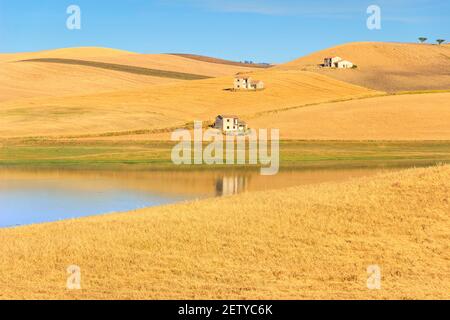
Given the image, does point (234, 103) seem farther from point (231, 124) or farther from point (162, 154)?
point (162, 154)

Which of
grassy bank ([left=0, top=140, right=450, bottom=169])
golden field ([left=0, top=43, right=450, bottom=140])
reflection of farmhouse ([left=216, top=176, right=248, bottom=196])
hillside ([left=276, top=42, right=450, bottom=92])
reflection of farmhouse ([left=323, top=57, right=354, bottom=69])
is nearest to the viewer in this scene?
A: reflection of farmhouse ([left=216, top=176, right=248, bottom=196])

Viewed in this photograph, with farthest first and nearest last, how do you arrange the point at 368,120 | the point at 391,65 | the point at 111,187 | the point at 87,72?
the point at 391,65, the point at 87,72, the point at 368,120, the point at 111,187

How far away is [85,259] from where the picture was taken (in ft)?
57.0

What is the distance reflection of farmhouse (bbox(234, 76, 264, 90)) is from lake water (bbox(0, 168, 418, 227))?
4889 cm

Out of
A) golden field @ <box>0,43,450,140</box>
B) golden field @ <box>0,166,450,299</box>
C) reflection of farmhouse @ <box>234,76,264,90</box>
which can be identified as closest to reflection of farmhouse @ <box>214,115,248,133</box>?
golden field @ <box>0,43,450,140</box>

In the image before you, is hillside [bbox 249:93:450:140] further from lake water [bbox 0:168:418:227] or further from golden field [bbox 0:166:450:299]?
golden field [bbox 0:166:450:299]

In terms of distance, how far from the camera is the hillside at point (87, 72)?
10596 cm

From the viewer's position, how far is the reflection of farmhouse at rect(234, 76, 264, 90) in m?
92.0

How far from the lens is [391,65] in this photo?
5281 inches

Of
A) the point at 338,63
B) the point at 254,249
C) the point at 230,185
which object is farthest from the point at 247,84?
the point at 254,249

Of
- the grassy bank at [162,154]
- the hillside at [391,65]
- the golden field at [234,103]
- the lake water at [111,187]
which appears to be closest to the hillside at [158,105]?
the golden field at [234,103]

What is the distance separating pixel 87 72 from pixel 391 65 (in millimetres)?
54890
